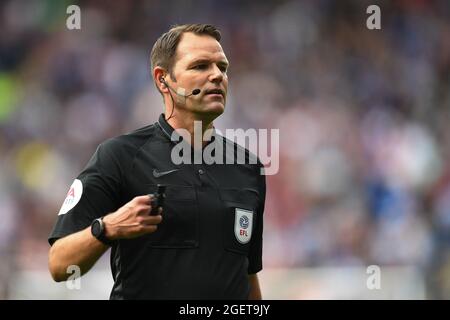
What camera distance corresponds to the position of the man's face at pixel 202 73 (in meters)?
3.39

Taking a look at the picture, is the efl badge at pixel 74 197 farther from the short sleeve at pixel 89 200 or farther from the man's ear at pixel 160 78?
the man's ear at pixel 160 78

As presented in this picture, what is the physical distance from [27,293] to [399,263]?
3.29 meters

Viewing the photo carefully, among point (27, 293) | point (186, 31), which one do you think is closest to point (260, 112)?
point (27, 293)

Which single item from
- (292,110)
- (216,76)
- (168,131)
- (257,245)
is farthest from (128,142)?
(292,110)

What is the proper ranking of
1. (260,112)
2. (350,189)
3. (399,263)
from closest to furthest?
1. (399,263)
2. (350,189)
3. (260,112)

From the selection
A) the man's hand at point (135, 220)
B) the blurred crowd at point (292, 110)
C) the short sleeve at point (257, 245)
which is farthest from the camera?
the blurred crowd at point (292, 110)

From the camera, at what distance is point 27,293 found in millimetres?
6477

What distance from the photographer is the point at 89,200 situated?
3096mm

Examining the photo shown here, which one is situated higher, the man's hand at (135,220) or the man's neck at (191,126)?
the man's neck at (191,126)

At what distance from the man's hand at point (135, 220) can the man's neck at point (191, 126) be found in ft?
2.22

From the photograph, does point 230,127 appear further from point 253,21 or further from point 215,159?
point 215,159

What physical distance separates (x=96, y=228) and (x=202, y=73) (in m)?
0.86

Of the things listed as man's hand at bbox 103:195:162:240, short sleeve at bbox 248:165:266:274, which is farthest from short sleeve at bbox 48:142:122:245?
short sleeve at bbox 248:165:266:274

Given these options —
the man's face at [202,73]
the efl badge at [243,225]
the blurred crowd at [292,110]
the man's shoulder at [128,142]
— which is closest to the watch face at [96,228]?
the man's shoulder at [128,142]
